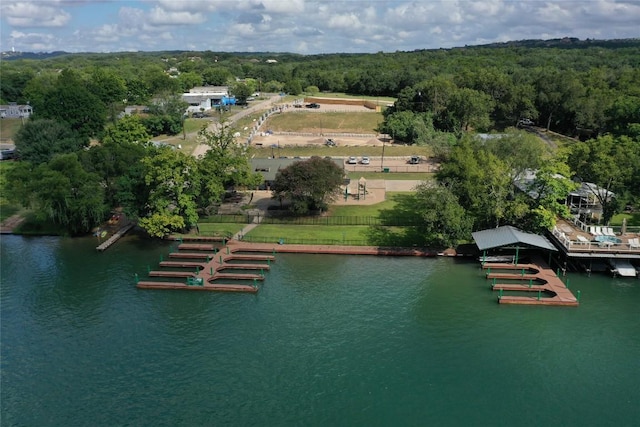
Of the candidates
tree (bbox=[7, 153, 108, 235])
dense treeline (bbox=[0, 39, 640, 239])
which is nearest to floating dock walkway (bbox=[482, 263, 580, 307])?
dense treeline (bbox=[0, 39, 640, 239])

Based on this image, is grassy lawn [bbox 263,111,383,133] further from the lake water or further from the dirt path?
the lake water

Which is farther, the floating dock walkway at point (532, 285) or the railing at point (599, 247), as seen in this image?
the railing at point (599, 247)

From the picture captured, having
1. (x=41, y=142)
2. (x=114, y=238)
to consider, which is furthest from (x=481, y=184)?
(x=41, y=142)

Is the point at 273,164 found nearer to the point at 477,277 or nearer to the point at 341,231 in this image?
the point at 341,231

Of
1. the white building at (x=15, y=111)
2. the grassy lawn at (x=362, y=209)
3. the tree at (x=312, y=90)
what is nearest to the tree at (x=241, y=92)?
the tree at (x=312, y=90)

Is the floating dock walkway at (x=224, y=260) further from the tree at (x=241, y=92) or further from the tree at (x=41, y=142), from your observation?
the tree at (x=241, y=92)

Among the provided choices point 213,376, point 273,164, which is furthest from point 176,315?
point 273,164
